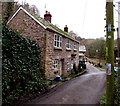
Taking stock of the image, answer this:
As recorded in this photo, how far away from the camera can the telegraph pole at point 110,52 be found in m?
3.24

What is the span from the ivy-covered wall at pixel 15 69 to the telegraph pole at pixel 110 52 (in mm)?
4523

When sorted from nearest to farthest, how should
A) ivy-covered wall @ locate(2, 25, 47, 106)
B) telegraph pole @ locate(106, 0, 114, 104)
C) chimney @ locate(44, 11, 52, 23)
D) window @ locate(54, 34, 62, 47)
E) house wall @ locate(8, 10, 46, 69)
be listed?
telegraph pole @ locate(106, 0, 114, 104)
ivy-covered wall @ locate(2, 25, 47, 106)
house wall @ locate(8, 10, 46, 69)
window @ locate(54, 34, 62, 47)
chimney @ locate(44, 11, 52, 23)

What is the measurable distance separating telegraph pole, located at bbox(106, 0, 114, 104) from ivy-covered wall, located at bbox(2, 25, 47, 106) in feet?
14.8

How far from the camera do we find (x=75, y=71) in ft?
48.3

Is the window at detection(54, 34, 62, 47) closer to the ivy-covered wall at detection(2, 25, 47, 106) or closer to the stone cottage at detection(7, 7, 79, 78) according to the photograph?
the stone cottage at detection(7, 7, 79, 78)

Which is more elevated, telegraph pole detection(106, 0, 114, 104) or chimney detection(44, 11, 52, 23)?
chimney detection(44, 11, 52, 23)

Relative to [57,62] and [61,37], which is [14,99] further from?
[61,37]

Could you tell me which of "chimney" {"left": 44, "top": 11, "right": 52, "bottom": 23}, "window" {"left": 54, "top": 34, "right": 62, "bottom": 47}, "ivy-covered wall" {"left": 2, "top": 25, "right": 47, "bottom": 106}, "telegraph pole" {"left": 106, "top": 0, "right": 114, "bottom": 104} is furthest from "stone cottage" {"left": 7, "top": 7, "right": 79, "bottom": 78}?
"telegraph pole" {"left": 106, "top": 0, "right": 114, "bottom": 104}

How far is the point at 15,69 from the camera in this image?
5.82 m

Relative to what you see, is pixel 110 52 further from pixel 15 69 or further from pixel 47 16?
pixel 47 16

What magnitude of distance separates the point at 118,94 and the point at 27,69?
568 cm

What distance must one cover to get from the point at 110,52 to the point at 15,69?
5174 mm

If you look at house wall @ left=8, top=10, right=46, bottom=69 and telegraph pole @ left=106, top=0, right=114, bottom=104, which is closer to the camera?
telegraph pole @ left=106, top=0, right=114, bottom=104

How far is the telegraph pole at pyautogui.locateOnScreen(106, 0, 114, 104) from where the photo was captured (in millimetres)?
3240
